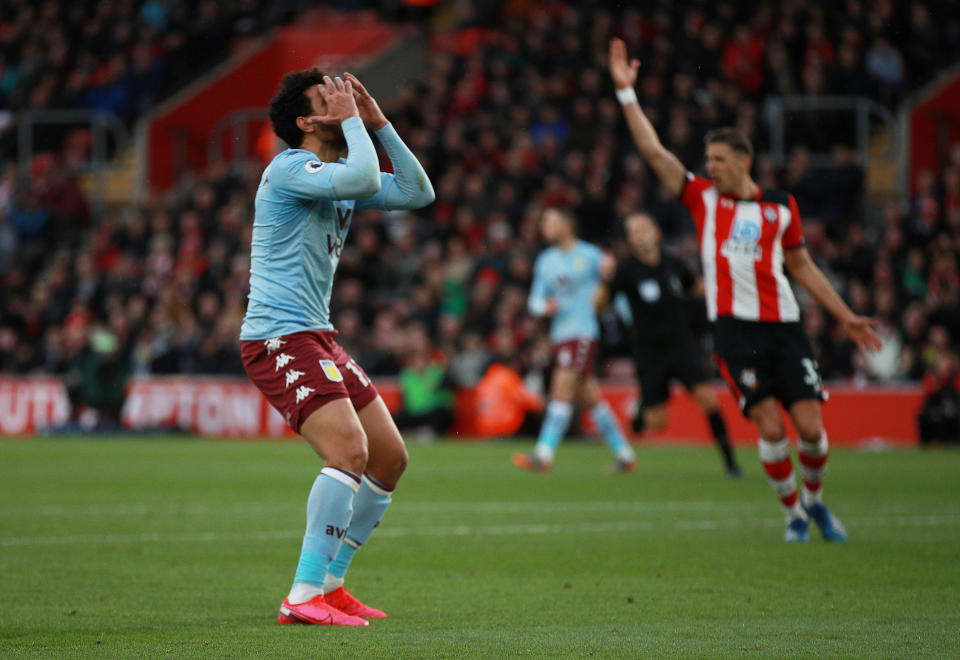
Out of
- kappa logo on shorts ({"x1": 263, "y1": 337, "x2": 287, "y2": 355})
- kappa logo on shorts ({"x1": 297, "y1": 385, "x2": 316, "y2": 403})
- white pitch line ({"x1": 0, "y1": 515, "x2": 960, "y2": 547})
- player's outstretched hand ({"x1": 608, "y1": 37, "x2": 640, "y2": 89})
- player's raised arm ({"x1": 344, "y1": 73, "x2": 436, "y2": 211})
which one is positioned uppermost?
player's outstretched hand ({"x1": 608, "y1": 37, "x2": 640, "y2": 89})

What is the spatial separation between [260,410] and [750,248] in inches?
583

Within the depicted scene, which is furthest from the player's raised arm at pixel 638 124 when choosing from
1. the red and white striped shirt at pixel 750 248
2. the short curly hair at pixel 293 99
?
the short curly hair at pixel 293 99

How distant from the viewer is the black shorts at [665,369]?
14172 millimetres

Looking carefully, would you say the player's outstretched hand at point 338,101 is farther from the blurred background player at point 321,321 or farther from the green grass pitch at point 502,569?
the green grass pitch at point 502,569

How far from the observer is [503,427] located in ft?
68.5

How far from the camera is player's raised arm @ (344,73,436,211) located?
21.1ft

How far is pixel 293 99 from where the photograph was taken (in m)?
6.25

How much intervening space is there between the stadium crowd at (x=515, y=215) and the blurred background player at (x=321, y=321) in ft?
41.4

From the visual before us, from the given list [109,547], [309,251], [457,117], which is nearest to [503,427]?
[457,117]

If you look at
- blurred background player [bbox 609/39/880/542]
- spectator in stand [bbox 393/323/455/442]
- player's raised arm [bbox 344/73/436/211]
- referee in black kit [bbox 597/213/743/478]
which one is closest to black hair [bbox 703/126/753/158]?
blurred background player [bbox 609/39/880/542]

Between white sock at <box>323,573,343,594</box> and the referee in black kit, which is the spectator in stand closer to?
the referee in black kit

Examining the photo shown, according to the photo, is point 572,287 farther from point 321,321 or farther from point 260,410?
point 321,321

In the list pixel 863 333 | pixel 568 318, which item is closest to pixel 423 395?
pixel 568 318

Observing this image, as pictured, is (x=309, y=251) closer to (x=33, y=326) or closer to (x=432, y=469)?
(x=432, y=469)
